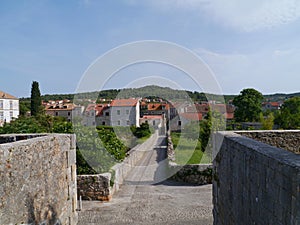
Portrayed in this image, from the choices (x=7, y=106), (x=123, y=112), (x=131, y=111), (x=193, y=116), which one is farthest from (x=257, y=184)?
(x=7, y=106)

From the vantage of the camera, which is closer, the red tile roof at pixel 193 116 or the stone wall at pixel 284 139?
the stone wall at pixel 284 139

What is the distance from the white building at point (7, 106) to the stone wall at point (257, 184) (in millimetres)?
46615

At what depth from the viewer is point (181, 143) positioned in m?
20.6

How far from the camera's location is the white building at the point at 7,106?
4612 cm

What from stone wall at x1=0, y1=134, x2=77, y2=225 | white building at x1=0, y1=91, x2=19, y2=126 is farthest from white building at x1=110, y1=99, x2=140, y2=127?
white building at x1=0, y1=91, x2=19, y2=126

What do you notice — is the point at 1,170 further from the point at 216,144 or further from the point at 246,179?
the point at 216,144

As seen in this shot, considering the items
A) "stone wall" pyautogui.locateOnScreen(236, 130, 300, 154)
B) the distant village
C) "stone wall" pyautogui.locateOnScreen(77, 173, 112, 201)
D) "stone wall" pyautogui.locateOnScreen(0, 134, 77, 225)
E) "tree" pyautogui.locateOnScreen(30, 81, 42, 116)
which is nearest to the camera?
"stone wall" pyautogui.locateOnScreen(0, 134, 77, 225)

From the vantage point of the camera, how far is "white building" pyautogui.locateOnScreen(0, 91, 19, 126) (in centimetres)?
4612

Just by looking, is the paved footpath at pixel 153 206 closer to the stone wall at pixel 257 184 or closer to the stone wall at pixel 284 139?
the stone wall at pixel 257 184

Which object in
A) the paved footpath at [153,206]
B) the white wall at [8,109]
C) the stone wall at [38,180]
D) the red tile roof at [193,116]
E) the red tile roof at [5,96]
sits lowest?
the paved footpath at [153,206]

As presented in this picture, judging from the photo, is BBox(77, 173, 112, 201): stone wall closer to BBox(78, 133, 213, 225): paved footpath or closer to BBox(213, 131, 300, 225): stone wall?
BBox(78, 133, 213, 225): paved footpath

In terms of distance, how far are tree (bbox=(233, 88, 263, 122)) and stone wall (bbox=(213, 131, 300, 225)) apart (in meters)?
40.6

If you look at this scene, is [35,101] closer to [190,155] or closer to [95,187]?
[190,155]

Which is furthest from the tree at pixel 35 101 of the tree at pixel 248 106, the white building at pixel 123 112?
the tree at pixel 248 106
